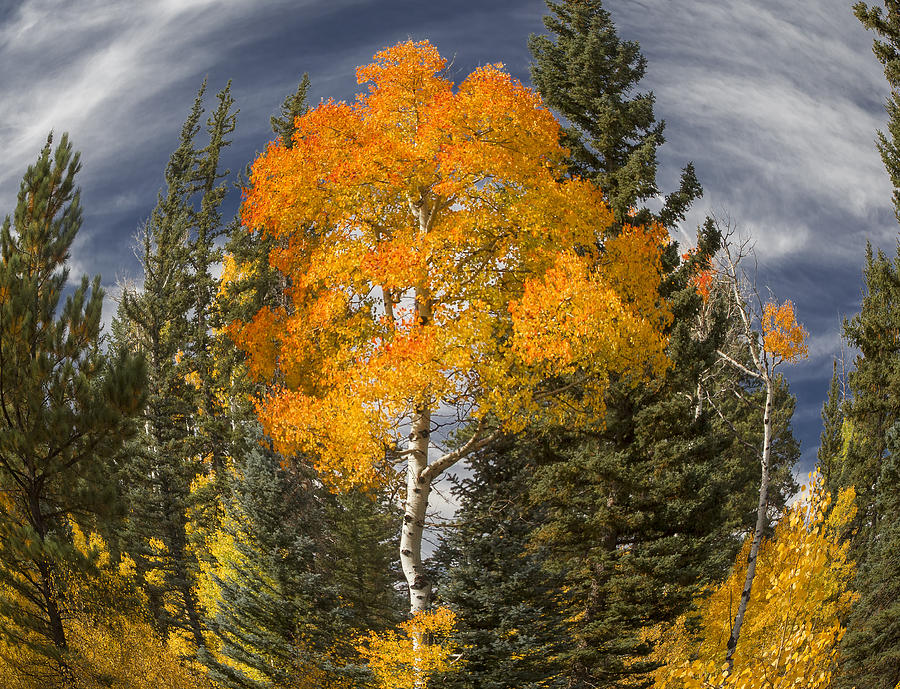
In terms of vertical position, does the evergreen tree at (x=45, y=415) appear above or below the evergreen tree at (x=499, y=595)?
above

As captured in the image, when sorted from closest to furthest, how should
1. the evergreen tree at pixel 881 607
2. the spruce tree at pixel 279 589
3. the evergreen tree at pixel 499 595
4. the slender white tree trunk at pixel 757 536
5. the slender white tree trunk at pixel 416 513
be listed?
the slender white tree trunk at pixel 757 536, the evergreen tree at pixel 499 595, the slender white tree trunk at pixel 416 513, the spruce tree at pixel 279 589, the evergreen tree at pixel 881 607

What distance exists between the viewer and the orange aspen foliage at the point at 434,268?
1235 centimetres

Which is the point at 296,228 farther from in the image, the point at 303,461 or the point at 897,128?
the point at 897,128

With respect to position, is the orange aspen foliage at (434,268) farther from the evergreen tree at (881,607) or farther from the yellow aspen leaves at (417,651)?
the evergreen tree at (881,607)

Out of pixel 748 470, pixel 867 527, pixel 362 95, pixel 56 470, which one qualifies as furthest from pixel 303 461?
pixel 748 470

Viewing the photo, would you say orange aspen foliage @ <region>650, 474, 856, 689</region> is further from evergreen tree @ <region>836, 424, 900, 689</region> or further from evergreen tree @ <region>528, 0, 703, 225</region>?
evergreen tree @ <region>528, 0, 703, 225</region>

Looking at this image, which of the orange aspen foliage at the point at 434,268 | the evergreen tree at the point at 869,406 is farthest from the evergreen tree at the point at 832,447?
the orange aspen foliage at the point at 434,268

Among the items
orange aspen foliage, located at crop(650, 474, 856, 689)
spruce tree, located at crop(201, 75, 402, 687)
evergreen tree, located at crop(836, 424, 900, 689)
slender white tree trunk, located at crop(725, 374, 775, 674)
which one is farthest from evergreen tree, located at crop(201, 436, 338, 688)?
evergreen tree, located at crop(836, 424, 900, 689)

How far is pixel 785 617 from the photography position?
12.0m

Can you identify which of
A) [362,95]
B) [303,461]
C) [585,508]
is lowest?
[585,508]

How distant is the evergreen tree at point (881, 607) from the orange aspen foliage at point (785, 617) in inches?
18.5

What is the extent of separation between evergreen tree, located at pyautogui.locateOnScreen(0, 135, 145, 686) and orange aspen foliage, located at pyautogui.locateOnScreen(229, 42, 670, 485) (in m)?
2.84

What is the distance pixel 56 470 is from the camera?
40.9ft

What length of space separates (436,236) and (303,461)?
25.3 ft
